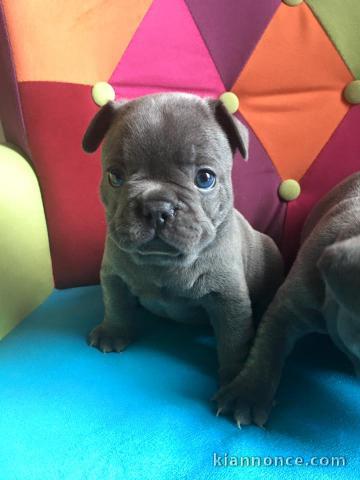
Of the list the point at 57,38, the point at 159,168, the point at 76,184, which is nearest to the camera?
the point at 159,168

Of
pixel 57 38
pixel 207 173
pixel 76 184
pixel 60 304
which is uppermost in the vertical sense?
pixel 57 38

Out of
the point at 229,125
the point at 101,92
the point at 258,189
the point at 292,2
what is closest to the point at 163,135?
the point at 229,125

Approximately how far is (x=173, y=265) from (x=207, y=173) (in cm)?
22

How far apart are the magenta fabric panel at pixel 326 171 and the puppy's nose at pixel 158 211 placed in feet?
2.44

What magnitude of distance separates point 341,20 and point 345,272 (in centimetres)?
98

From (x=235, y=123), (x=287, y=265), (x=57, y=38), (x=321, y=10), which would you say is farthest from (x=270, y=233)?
(x=57, y=38)

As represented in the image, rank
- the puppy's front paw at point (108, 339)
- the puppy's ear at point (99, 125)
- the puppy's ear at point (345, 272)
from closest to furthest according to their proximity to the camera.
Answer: the puppy's ear at point (345, 272), the puppy's ear at point (99, 125), the puppy's front paw at point (108, 339)

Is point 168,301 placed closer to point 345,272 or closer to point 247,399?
point 247,399

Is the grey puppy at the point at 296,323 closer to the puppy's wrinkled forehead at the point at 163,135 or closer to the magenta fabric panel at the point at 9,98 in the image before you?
the puppy's wrinkled forehead at the point at 163,135

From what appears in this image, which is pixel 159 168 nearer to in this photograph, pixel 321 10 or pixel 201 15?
pixel 201 15

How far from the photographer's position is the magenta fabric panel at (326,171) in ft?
5.06

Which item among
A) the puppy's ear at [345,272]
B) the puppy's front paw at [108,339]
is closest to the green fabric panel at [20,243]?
the puppy's front paw at [108,339]

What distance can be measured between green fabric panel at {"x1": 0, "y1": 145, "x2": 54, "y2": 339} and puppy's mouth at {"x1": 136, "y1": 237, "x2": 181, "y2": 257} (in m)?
0.54

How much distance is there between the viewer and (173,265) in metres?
1.12
